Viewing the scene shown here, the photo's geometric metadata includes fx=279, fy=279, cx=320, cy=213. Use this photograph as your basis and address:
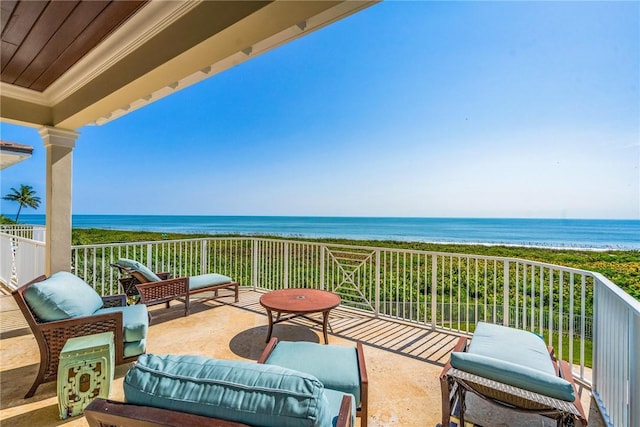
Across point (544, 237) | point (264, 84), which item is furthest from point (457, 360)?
point (544, 237)

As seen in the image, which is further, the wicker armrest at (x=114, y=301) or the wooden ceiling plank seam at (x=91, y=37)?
the wicker armrest at (x=114, y=301)

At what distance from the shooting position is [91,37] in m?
2.33

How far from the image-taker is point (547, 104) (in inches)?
303

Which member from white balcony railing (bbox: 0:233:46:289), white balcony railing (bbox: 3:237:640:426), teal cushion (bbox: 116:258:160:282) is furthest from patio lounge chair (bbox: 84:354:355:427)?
white balcony railing (bbox: 0:233:46:289)

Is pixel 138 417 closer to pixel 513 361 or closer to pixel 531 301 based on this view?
pixel 513 361

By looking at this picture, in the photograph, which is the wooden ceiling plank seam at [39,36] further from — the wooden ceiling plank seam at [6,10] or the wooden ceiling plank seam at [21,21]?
the wooden ceiling plank seam at [6,10]

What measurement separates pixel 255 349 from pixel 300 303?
0.68 m

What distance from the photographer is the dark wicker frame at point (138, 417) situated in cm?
85

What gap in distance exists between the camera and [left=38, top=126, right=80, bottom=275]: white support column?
3596 mm

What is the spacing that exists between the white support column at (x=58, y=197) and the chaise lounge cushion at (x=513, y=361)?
4668 mm

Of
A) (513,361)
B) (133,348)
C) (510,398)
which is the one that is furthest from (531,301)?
(133,348)

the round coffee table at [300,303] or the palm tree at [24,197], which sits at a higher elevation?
the palm tree at [24,197]

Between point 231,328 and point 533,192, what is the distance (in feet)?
69.7

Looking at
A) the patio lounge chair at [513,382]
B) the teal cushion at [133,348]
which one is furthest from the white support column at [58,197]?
the patio lounge chair at [513,382]
